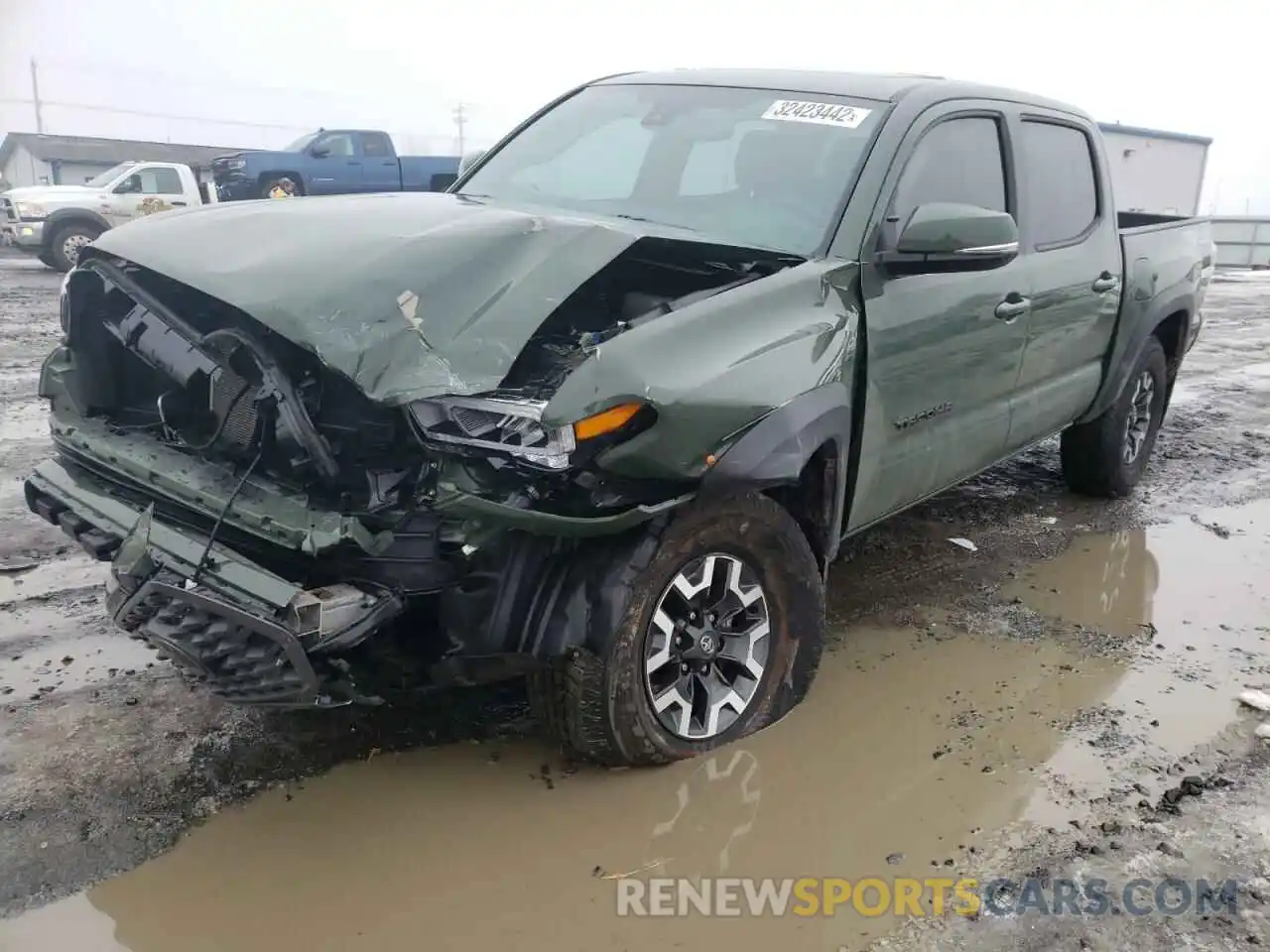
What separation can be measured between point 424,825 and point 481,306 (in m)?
1.37

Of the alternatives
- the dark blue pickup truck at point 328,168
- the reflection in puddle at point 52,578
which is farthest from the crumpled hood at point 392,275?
the dark blue pickup truck at point 328,168

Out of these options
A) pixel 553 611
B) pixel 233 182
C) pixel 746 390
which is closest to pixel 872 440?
pixel 746 390

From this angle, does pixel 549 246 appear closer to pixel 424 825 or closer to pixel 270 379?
pixel 270 379

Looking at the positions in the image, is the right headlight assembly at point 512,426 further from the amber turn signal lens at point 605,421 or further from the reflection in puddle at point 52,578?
the reflection in puddle at point 52,578

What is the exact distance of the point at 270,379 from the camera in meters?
2.53

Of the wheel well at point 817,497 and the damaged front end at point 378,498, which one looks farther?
the wheel well at point 817,497

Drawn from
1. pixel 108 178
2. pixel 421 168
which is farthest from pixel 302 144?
pixel 108 178

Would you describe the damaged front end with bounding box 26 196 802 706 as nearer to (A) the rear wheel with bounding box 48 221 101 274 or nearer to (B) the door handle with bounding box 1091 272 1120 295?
(B) the door handle with bounding box 1091 272 1120 295

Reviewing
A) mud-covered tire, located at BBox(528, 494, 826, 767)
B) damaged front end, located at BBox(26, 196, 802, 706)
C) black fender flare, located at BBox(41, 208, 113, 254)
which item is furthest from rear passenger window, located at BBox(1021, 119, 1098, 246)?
black fender flare, located at BBox(41, 208, 113, 254)

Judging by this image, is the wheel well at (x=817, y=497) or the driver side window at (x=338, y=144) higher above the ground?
the driver side window at (x=338, y=144)

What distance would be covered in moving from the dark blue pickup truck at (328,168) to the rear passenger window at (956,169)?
15.4 metres

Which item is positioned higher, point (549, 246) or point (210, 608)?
point (549, 246)

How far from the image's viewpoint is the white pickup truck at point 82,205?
48.6 ft

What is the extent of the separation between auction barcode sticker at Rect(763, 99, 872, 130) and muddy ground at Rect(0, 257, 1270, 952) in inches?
73.8
